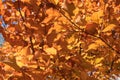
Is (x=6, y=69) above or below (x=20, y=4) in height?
below

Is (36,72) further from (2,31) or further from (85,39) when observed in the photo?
(85,39)

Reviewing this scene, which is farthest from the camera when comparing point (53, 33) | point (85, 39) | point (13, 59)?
point (85, 39)

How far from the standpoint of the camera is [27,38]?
69.1 inches

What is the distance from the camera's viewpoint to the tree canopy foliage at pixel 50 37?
4.39 feet

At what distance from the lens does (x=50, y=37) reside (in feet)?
5.10

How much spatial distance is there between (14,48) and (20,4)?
0.33m

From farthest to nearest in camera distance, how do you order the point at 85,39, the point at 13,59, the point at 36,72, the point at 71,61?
1. the point at 85,39
2. the point at 71,61
3. the point at 36,72
4. the point at 13,59

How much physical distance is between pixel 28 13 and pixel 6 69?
0.45 meters

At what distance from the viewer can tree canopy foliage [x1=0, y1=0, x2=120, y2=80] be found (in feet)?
4.39

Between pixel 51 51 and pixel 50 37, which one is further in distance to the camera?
pixel 50 37

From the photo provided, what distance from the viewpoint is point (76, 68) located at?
60.8 inches

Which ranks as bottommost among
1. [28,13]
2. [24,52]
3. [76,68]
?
[76,68]

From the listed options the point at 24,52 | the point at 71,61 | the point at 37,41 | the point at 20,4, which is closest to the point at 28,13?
the point at 20,4

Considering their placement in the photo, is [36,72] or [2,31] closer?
[36,72]
